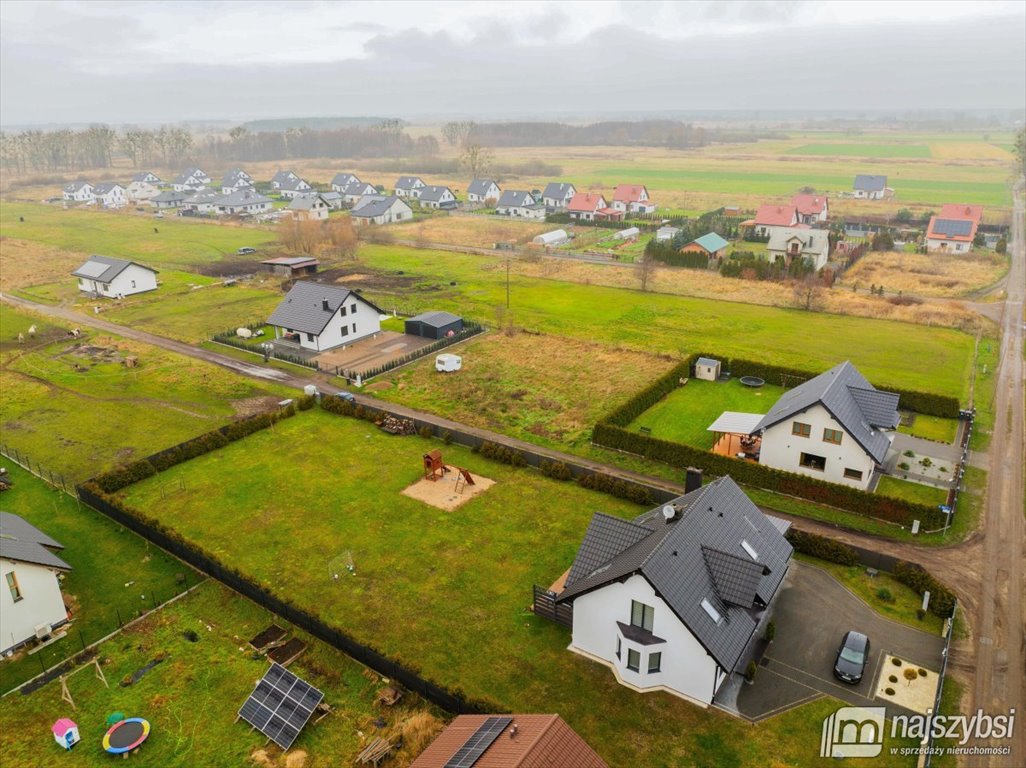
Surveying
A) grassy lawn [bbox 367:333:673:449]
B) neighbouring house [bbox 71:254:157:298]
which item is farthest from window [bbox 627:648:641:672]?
neighbouring house [bbox 71:254:157:298]

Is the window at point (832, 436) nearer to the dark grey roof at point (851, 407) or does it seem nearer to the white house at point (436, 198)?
the dark grey roof at point (851, 407)

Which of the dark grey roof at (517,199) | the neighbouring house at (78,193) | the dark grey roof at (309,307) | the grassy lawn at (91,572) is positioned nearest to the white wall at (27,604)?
the grassy lawn at (91,572)

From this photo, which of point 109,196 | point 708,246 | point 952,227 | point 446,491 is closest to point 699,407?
point 446,491

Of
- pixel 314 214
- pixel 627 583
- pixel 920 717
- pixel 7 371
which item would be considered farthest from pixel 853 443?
pixel 314 214

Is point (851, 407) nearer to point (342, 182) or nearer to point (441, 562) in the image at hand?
point (441, 562)

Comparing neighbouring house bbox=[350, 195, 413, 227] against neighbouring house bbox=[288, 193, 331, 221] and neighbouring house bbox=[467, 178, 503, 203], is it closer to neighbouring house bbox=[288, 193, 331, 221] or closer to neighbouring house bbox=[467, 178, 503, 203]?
neighbouring house bbox=[288, 193, 331, 221]

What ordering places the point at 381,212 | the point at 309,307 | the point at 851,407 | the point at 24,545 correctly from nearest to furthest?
the point at 24,545
the point at 851,407
the point at 309,307
the point at 381,212
